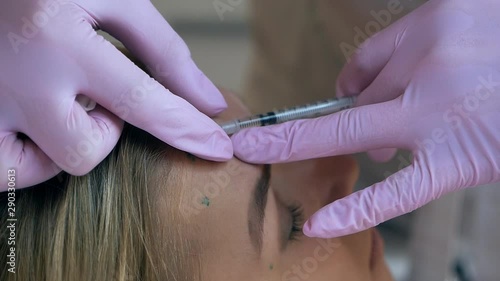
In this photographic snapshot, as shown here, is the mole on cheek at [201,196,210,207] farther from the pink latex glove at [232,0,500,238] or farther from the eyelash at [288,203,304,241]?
the eyelash at [288,203,304,241]

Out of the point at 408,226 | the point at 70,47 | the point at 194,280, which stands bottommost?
the point at 408,226

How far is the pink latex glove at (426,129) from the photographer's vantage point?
0.77m

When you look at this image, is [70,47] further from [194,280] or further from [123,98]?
[194,280]

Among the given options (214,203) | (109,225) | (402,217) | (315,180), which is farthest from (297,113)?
(402,217)

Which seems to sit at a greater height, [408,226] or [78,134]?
[78,134]

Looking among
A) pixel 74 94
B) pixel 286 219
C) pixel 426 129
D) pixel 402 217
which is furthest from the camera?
pixel 402 217

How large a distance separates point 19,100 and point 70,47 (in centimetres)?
10

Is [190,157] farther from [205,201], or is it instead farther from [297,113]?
[297,113]

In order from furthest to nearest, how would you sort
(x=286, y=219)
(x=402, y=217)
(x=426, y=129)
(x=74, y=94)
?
1. (x=402, y=217)
2. (x=286, y=219)
3. (x=426, y=129)
4. (x=74, y=94)

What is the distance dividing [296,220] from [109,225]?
0.33m

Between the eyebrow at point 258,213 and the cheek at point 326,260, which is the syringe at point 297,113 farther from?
the cheek at point 326,260

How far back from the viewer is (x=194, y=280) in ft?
2.52

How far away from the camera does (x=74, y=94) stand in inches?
27.0

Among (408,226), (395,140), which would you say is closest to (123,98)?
(395,140)
